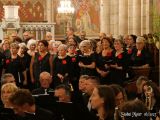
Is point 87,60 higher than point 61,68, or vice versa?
point 87,60

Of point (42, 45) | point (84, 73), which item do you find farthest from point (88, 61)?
point (42, 45)

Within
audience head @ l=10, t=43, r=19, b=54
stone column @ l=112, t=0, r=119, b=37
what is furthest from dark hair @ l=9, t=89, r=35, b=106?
stone column @ l=112, t=0, r=119, b=37

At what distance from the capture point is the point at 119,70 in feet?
34.1

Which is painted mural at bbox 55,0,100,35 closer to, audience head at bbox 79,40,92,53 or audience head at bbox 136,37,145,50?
audience head at bbox 136,37,145,50

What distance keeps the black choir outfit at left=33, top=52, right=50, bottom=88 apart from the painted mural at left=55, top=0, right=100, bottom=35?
16463 millimetres

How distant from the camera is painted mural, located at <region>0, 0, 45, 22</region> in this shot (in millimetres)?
26750

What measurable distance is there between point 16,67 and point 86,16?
16.7 m

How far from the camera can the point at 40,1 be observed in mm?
27203

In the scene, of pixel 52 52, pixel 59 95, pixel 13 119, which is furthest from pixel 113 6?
pixel 13 119

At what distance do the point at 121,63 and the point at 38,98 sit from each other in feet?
11.5

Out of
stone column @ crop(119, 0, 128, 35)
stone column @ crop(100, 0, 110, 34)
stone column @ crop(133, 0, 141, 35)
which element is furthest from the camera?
stone column @ crop(100, 0, 110, 34)

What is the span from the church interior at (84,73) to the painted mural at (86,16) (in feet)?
18.7

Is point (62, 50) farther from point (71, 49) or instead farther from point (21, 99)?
point (21, 99)

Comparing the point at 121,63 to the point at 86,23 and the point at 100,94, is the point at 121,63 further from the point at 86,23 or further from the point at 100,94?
the point at 86,23
